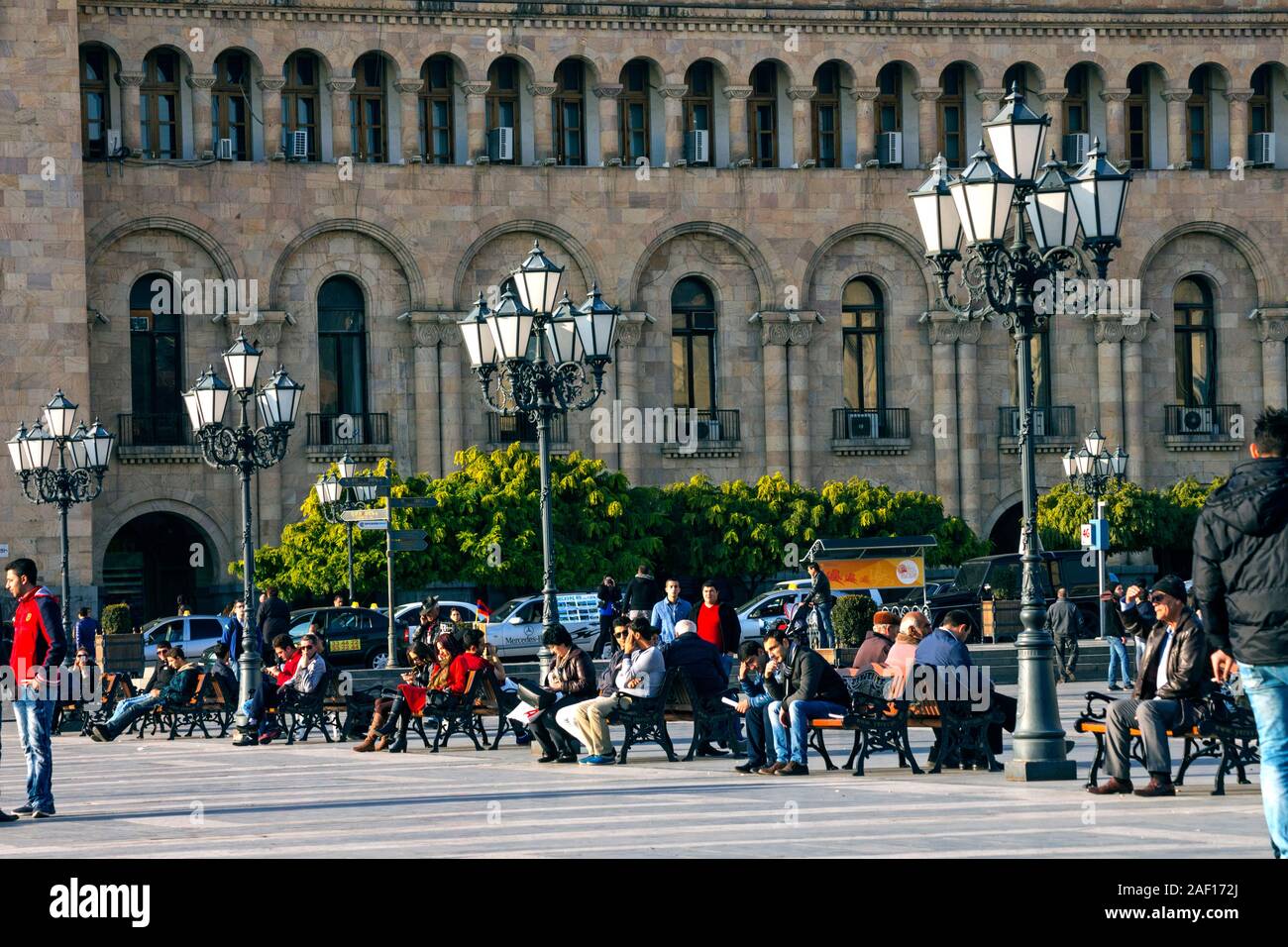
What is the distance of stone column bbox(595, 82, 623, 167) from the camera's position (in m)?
49.9

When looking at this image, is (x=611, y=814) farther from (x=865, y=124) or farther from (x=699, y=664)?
(x=865, y=124)

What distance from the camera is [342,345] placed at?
4897cm

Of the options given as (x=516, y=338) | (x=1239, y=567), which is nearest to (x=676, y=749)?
(x=516, y=338)

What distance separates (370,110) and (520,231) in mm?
4073

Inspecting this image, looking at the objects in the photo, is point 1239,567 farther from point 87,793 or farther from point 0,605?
point 0,605

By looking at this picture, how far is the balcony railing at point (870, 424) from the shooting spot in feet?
167

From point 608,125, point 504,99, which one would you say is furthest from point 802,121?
point 504,99

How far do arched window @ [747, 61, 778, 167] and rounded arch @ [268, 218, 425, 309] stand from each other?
26.7 feet

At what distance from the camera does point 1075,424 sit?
5194 centimetres

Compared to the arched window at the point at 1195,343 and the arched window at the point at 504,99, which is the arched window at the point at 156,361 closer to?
the arched window at the point at 504,99

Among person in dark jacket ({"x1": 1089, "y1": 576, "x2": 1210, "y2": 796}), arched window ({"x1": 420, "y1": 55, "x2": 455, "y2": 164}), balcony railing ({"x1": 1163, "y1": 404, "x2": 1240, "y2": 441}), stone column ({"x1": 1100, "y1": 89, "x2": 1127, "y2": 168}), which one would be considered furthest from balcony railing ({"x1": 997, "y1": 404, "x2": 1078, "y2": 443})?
person in dark jacket ({"x1": 1089, "y1": 576, "x2": 1210, "y2": 796})

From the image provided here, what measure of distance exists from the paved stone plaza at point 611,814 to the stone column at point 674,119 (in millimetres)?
30658

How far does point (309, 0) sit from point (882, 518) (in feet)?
52.2

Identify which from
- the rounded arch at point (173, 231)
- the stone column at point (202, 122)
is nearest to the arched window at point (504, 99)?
the stone column at point (202, 122)
